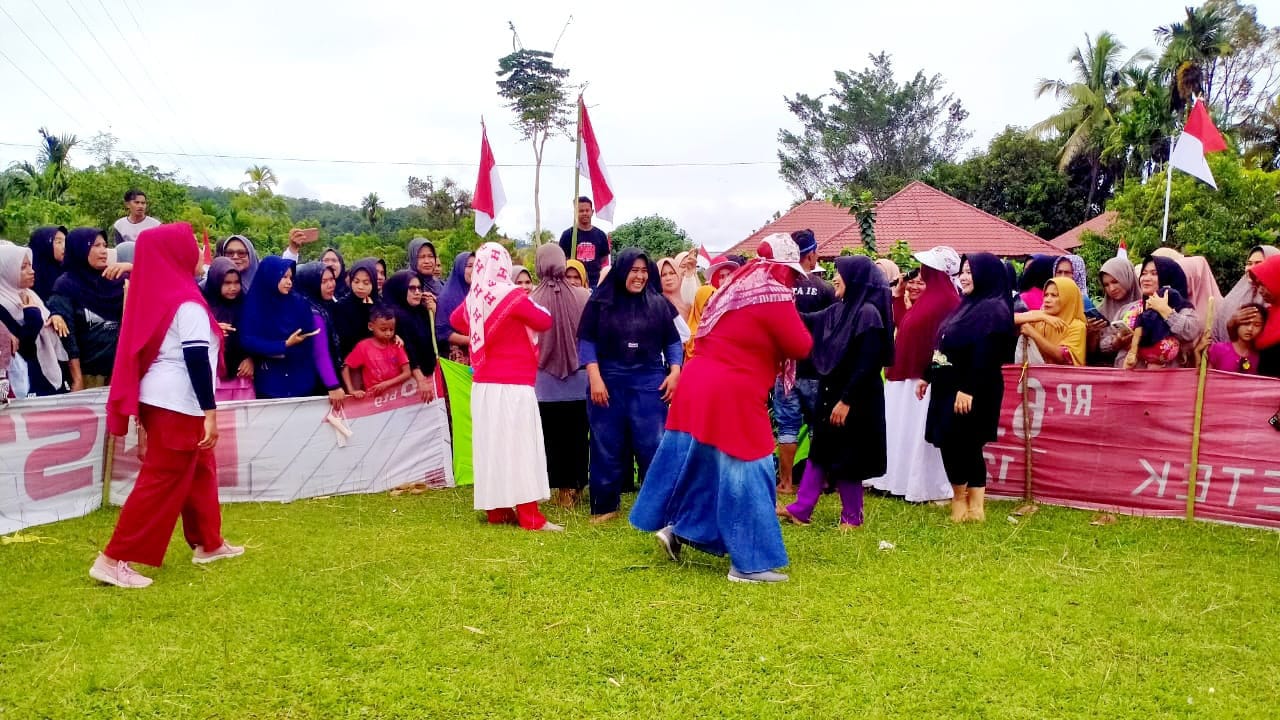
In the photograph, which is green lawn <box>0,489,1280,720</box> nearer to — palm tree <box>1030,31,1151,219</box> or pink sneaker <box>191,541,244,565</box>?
pink sneaker <box>191,541,244,565</box>

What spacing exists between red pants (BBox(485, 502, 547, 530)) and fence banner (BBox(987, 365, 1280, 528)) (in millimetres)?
3436

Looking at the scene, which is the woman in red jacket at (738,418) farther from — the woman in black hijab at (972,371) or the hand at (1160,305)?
the hand at (1160,305)

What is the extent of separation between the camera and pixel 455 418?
7566mm

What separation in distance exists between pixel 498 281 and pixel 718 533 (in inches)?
85.5

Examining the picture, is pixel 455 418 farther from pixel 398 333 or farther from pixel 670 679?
pixel 670 679

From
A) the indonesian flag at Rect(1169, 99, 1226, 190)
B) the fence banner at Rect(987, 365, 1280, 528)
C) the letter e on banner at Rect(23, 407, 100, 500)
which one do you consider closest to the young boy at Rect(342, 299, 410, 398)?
the letter e on banner at Rect(23, 407, 100, 500)

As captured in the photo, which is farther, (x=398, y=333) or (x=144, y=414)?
(x=398, y=333)

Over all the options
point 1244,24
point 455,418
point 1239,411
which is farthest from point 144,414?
point 1244,24

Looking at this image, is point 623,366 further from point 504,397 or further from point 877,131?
point 877,131

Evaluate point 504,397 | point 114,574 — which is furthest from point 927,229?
point 114,574

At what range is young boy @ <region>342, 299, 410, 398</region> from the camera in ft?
23.8

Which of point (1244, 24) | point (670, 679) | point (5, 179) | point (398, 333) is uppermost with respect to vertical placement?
point (1244, 24)

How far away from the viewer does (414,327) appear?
7.47m

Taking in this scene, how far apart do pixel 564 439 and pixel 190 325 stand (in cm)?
281
